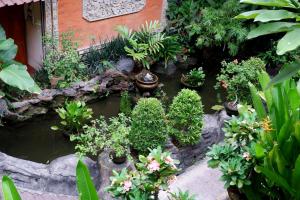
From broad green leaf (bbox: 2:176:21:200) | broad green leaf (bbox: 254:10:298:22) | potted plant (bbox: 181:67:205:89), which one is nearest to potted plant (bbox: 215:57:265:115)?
potted plant (bbox: 181:67:205:89)

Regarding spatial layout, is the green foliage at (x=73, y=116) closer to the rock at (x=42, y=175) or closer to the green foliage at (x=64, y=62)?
the green foliage at (x=64, y=62)

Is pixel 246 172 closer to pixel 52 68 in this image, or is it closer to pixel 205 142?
pixel 205 142

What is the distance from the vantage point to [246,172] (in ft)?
15.4

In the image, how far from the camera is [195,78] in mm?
10039

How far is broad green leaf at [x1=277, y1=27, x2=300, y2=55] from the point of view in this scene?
130 inches

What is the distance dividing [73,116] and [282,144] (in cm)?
441

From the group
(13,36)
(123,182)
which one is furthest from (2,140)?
(123,182)

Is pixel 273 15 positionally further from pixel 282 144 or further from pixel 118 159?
pixel 118 159

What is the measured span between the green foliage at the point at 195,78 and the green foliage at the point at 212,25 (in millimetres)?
740

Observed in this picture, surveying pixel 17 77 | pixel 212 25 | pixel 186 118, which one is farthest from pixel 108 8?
pixel 186 118

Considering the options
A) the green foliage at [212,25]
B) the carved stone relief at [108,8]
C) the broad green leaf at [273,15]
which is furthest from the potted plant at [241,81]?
the broad green leaf at [273,15]

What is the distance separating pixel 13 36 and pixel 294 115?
6794 mm

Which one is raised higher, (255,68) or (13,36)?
(255,68)

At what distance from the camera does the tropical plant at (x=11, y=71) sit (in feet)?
23.5
